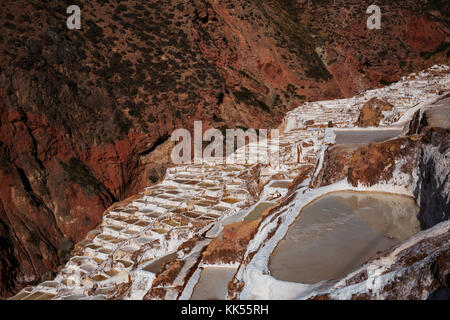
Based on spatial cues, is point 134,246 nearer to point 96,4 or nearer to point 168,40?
point 168,40

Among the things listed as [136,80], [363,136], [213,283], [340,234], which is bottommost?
[213,283]

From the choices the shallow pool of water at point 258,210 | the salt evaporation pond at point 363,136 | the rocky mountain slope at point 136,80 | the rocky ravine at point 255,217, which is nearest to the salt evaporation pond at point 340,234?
the rocky ravine at point 255,217

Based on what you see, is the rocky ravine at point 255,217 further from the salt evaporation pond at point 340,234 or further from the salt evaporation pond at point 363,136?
the salt evaporation pond at point 363,136

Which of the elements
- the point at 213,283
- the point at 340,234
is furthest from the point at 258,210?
the point at 340,234

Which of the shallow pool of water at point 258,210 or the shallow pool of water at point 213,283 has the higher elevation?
the shallow pool of water at point 258,210

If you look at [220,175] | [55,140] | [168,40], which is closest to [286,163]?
[220,175]

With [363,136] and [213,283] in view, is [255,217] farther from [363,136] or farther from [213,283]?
[363,136]
